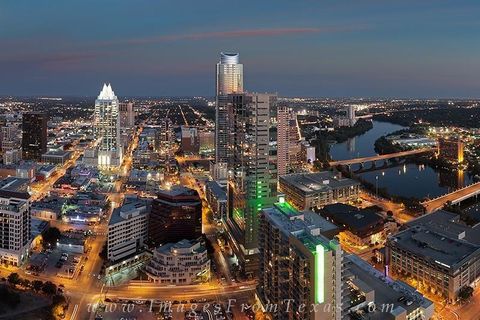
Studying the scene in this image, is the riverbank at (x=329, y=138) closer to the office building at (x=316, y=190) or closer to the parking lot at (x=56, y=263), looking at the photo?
the office building at (x=316, y=190)

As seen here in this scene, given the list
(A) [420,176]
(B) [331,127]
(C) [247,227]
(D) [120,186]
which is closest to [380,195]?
(A) [420,176]

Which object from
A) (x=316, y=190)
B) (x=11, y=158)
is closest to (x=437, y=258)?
(x=316, y=190)

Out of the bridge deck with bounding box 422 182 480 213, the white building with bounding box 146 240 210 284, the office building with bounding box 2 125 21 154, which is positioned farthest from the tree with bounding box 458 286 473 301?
the office building with bounding box 2 125 21 154

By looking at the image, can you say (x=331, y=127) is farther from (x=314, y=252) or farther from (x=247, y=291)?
(x=314, y=252)

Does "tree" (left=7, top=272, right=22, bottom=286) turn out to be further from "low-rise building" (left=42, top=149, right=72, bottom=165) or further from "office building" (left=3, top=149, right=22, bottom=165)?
"office building" (left=3, top=149, right=22, bottom=165)

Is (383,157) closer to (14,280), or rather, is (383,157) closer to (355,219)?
(355,219)

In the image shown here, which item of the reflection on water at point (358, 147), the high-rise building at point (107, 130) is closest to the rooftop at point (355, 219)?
the high-rise building at point (107, 130)

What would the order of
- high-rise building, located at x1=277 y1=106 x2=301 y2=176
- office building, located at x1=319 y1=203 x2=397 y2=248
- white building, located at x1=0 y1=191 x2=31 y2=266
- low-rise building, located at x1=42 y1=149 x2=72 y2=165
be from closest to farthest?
1. white building, located at x1=0 y1=191 x2=31 y2=266
2. office building, located at x1=319 y1=203 x2=397 y2=248
3. high-rise building, located at x1=277 y1=106 x2=301 y2=176
4. low-rise building, located at x1=42 y1=149 x2=72 y2=165
